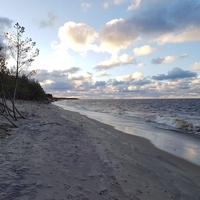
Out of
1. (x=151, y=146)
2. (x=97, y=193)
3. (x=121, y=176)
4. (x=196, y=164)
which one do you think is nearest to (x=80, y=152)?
(x=121, y=176)

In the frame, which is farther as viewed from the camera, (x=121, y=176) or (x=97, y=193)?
(x=121, y=176)

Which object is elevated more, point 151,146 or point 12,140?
point 12,140

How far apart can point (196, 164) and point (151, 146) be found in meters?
4.17

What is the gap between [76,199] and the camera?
20.0 feet

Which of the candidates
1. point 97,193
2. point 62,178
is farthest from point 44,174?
point 97,193

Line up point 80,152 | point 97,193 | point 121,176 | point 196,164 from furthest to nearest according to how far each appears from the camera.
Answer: point 196,164, point 80,152, point 121,176, point 97,193

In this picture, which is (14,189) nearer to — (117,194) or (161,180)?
(117,194)

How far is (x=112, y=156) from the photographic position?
1088 centimetres

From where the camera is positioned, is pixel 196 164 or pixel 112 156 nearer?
pixel 112 156

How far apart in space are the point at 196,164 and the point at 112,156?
3.88m

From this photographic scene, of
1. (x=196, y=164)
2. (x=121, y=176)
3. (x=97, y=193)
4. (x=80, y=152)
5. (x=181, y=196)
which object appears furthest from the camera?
(x=196, y=164)

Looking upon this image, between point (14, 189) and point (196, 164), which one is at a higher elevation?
point (14, 189)

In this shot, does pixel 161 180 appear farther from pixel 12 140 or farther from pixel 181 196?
pixel 12 140

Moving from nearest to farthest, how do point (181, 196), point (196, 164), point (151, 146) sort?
point (181, 196) < point (196, 164) < point (151, 146)
